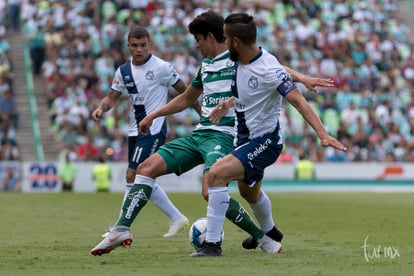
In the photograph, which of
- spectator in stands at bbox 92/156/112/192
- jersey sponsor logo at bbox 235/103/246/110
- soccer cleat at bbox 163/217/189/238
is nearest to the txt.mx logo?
jersey sponsor logo at bbox 235/103/246/110

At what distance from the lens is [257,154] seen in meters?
10.1

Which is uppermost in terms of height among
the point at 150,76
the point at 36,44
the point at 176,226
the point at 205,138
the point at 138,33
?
the point at 138,33

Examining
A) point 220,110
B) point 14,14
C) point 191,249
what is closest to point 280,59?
point 14,14

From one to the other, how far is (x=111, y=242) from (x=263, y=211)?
1752 mm

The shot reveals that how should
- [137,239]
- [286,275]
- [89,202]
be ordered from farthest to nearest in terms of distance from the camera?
[89,202] → [137,239] → [286,275]

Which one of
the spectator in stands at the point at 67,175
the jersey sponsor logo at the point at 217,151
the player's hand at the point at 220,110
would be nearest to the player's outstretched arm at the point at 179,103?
the jersey sponsor logo at the point at 217,151

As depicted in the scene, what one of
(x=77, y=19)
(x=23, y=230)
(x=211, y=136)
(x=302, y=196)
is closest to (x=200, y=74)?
(x=211, y=136)

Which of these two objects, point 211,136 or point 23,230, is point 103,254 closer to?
point 211,136

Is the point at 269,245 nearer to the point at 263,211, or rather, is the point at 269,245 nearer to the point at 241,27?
the point at 263,211

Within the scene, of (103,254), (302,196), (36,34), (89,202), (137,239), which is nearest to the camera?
(103,254)

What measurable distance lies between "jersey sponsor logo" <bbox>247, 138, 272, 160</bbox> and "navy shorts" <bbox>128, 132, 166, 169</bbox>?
3.78m

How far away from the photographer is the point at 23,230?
47.8 feet

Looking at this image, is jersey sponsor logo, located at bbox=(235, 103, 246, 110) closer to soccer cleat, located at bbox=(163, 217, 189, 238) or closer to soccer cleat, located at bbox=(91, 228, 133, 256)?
soccer cleat, located at bbox=(91, 228, 133, 256)

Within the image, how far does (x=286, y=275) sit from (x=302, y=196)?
18.8 metres
